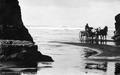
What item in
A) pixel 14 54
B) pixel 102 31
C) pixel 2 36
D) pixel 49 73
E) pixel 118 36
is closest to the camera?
pixel 49 73

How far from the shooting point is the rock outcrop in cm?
4144

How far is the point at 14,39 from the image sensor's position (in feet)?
159

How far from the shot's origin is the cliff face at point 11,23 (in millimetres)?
48750

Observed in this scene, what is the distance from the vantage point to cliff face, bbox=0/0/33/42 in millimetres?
48750

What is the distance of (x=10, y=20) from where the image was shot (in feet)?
165

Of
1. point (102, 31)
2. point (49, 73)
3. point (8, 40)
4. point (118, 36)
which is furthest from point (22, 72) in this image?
point (118, 36)

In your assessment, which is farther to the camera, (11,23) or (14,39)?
(11,23)

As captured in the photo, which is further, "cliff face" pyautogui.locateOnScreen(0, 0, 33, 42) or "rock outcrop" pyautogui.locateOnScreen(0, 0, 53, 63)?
"cliff face" pyautogui.locateOnScreen(0, 0, 33, 42)

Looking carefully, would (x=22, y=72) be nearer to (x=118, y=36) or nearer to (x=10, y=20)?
(x=10, y=20)

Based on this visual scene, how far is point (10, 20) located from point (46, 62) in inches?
380

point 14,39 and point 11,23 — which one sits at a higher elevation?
point 11,23

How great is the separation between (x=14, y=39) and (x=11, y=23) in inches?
113

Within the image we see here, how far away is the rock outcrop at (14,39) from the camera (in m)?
41.4

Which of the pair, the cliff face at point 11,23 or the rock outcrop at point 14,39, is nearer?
the rock outcrop at point 14,39
